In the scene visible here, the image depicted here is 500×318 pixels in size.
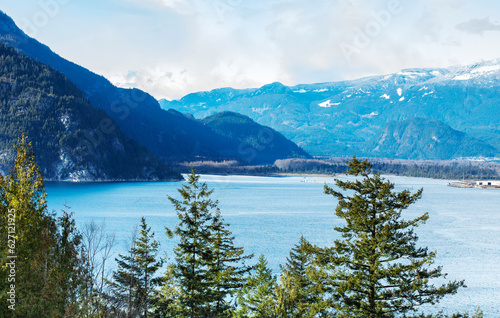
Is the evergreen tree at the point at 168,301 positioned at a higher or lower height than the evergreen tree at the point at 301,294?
lower

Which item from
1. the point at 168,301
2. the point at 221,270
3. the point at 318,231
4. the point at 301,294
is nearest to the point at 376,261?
the point at 301,294

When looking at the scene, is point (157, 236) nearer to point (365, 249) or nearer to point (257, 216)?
point (257, 216)

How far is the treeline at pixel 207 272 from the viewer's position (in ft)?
50.4

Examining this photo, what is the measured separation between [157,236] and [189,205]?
3651 cm

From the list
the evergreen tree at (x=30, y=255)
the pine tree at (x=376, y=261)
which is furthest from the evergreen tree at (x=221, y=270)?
the evergreen tree at (x=30, y=255)

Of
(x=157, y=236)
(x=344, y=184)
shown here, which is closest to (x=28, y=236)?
(x=344, y=184)

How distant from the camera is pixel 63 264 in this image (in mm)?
Result: 17109

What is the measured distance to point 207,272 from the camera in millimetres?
25375

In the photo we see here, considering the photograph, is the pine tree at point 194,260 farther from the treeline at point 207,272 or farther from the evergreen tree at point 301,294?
the evergreen tree at point 301,294

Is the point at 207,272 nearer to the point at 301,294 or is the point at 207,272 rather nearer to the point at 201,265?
the point at 201,265

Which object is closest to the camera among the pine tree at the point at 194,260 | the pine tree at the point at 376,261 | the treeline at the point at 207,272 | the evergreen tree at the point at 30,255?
the evergreen tree at the point at 30,255

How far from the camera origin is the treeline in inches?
605

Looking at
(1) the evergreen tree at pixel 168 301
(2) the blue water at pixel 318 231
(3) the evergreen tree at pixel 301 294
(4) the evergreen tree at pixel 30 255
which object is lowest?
(2) the blue water at pixel 318 231

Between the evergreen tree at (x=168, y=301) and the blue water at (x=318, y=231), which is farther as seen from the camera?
the blue water at (x=318, y=231)
